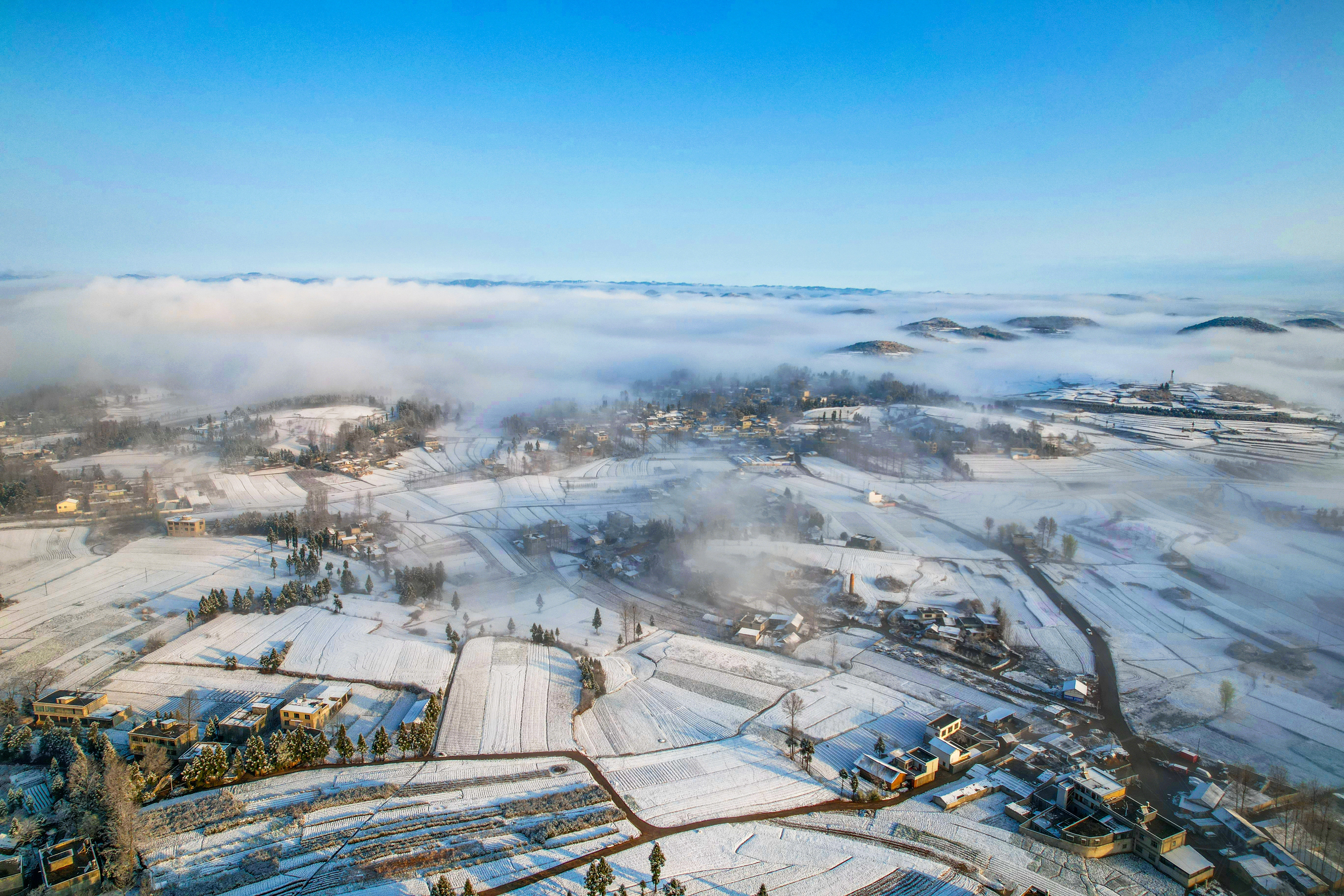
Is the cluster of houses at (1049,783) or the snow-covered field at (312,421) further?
A: the snow-covered field at (312,421)

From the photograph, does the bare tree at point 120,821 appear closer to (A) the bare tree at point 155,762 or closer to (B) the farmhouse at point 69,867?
(B) the farmhouse at point 69,867

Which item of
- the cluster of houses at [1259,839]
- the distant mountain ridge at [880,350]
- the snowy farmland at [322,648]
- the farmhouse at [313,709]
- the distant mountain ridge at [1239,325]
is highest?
the distant mountain ridge at [1239,325]

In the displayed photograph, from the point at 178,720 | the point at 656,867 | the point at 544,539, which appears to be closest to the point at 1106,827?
the point at 656,867

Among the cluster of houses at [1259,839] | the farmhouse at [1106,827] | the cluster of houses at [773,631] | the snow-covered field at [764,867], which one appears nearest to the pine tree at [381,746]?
the snow-covered field at [764,867]

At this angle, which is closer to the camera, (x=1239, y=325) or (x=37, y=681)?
(x=37, y=681)

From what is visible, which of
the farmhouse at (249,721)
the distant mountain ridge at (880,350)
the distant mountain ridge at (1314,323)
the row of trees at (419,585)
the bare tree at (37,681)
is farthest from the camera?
the distant mountain ridge at (880,350)

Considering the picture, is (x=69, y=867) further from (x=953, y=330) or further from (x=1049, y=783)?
(x=953, y=330)
